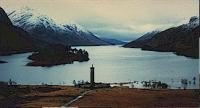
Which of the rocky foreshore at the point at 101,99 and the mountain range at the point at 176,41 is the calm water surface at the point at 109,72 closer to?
the rocky foreshore at the point at 101,99

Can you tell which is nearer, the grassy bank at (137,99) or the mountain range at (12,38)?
the grassy bank at (137,99)

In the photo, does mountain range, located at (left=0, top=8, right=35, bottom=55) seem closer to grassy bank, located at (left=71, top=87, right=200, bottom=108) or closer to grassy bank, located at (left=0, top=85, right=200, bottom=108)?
grassy bank, located at (left=0, top=85, right=200, bottom=108)

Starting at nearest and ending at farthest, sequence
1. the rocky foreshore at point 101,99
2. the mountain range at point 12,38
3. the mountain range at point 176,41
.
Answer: the rocky foreshore at point 101,99
the mountain range at point 12,38
the mountain range at point 176,41

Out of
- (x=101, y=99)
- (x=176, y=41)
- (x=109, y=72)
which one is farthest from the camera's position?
(x=176, y=41)

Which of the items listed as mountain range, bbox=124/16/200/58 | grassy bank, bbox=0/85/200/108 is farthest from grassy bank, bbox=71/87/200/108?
mountain range, bbox=124/16/200/58

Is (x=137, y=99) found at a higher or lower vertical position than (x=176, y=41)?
lower

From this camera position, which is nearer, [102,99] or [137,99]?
[102,99]

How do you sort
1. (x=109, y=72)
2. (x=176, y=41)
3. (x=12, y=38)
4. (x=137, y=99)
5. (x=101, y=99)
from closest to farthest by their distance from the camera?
1. (x=101, y=99)
2. (x=137, y=99)
3. (x=109, y=72)
4. (x=12, y=38)
5. (x=176, y=41)

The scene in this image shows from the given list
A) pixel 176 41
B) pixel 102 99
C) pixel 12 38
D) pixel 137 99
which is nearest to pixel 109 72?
pixel 137 99

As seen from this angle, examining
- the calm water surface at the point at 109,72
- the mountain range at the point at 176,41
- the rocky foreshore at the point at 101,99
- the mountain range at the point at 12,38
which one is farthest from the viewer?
the mountain range at the point at 176,41

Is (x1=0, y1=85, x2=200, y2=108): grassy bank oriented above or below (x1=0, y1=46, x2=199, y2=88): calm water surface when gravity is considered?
below

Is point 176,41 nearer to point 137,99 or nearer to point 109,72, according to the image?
point 109,72

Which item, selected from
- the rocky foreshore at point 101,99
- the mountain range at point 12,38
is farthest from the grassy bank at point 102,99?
the mountain range at point 12,38
